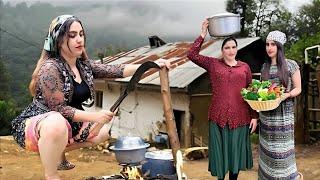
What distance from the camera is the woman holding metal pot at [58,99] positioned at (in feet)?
8.85

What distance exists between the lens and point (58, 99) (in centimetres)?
278

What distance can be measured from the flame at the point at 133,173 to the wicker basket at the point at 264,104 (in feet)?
3.59

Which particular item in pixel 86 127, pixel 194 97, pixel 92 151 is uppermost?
pixel 86 127

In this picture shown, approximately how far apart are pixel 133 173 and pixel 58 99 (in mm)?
1196

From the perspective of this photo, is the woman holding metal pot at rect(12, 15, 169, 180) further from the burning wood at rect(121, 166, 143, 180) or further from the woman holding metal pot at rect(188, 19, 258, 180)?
the woman holding metal pot at rect(188, 19, 258, 180)

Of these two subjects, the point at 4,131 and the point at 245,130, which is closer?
the point at 245,130

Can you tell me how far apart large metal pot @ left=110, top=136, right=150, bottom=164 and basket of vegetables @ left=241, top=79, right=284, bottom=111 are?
968 millimetres

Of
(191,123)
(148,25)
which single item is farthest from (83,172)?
(148,25)

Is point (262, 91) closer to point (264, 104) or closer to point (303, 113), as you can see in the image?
point (264, 104)

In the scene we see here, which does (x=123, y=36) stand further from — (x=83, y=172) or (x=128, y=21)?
(x=83, y=172)

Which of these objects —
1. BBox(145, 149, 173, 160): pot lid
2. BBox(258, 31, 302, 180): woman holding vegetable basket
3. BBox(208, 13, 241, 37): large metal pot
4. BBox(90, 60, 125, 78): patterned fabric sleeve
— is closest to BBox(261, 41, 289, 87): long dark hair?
BBox(258, 31, 302, 180): woman holding vegetable basket

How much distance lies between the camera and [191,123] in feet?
32.8

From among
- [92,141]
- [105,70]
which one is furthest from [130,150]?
[105,70]

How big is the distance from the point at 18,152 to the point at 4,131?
897cm
